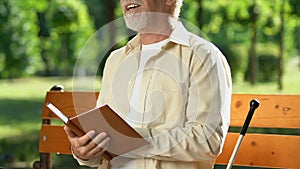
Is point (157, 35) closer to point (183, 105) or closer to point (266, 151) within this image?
point (183, 105)

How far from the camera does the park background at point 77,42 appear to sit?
10.7m

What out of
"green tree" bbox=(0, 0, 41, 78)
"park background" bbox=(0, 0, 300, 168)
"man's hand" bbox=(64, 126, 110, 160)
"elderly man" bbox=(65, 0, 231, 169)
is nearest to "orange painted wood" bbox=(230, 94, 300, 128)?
"elderly man" bbox=(65, 0, 231, 169)

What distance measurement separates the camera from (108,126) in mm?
2312

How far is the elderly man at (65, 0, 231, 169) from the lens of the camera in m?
2.37

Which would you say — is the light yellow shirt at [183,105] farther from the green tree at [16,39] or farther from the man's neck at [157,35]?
the green tree at [16,39]

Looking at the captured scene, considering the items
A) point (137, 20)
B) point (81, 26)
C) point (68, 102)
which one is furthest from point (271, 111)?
point (81, 26)

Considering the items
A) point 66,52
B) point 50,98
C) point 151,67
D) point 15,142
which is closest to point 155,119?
point 151,67

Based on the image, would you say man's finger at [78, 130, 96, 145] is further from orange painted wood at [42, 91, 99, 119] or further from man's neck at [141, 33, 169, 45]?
orange painted wood at [42, 91, 99, 119]

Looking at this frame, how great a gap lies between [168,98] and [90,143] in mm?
312

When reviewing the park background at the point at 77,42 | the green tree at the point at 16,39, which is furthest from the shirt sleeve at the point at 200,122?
the green tree at the point at 16,39

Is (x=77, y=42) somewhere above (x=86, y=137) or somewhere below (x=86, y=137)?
below

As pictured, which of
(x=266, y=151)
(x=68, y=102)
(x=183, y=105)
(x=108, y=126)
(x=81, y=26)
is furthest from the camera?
(x=81, y=26)

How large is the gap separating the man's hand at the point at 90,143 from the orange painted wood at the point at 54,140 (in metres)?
0.86

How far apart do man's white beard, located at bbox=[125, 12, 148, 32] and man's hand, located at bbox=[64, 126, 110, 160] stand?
0.42 m
